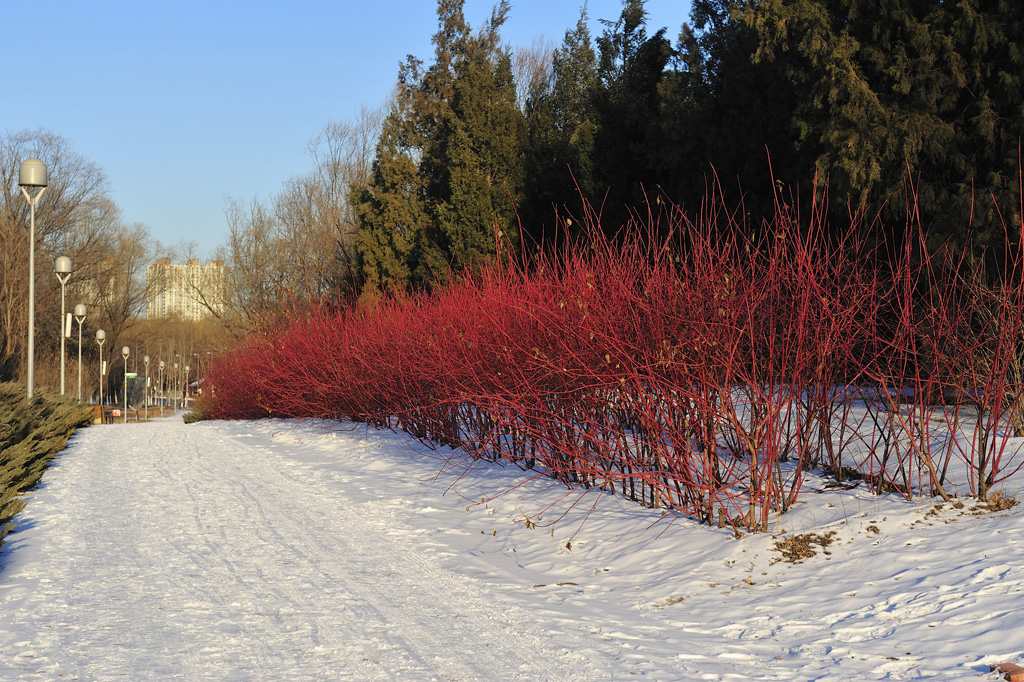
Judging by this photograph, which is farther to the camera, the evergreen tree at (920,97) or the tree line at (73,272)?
the tree line at (73,272)

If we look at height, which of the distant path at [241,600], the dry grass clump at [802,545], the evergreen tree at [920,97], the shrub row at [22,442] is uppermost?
the evergreen tree at [920,97]

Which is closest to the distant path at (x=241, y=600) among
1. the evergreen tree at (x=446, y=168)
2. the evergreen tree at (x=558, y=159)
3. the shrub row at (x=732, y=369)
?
the shrub row at (x=732, y=369)

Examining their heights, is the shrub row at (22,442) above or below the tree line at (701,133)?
below

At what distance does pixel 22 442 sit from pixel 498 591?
5.97 m

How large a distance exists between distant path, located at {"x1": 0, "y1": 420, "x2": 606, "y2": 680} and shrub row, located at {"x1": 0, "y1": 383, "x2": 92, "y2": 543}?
0.28 meters

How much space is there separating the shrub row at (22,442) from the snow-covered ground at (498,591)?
37cm

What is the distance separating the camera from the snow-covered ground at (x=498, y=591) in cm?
458

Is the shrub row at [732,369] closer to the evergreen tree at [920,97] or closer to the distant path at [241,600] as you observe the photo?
the distant path at [241,600]

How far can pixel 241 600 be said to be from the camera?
5.68 meters

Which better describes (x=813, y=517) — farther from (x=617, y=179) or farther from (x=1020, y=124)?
(x=617, y=179)

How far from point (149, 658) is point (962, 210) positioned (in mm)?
10608

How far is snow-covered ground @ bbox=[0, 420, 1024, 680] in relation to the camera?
458cm

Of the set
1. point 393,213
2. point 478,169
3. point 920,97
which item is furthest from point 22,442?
point 393,213

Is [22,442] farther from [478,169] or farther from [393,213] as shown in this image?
[393,213]
